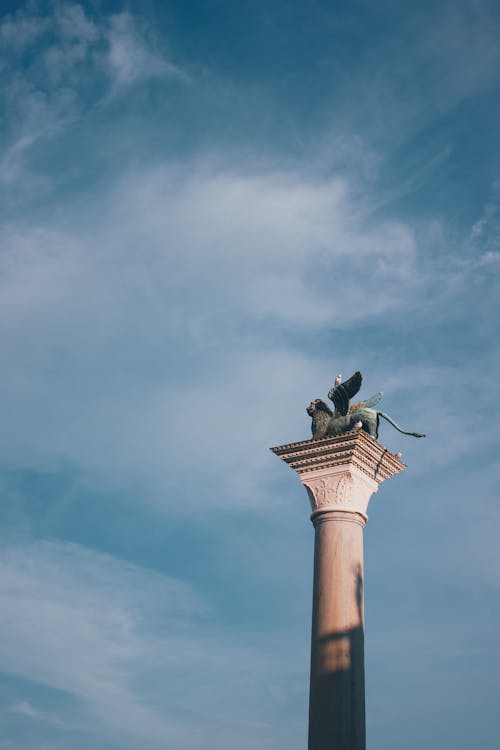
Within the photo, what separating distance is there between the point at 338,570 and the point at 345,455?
3.48 metres

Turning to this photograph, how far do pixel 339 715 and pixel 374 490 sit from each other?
696 centimetres

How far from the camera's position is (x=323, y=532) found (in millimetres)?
24062

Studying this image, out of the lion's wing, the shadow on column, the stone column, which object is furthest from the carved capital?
the shadow on column

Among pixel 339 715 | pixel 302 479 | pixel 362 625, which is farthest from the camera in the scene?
pixel 302 479

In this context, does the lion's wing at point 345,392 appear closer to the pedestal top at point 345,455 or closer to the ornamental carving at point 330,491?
the pedestal top at point 345,455

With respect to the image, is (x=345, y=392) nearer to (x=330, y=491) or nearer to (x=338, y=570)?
(x=330, y=491)

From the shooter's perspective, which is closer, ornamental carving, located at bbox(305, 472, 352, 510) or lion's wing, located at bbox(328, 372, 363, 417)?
ornamental carving, located at bbox(305, 472, 352, 510)

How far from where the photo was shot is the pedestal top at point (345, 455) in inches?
976

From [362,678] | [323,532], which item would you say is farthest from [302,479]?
[362,678]

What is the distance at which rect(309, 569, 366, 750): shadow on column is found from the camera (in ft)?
68.8

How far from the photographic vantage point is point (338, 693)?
21.2 metres

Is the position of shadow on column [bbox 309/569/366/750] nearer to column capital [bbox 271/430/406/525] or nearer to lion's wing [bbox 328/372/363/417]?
column capital [bbox 271/430/406/525]

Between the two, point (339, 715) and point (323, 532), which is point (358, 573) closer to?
point (323, 532)

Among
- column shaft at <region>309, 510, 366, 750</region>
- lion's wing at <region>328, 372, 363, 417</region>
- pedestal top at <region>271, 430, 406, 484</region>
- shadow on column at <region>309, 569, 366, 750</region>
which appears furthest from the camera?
Result: lion's wing at <region>328, 372, 363, 417</region>
